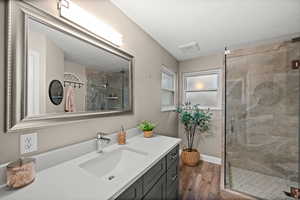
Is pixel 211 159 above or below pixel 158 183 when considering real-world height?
below

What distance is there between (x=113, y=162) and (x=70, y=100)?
62 centimetres

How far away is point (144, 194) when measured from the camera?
81cm

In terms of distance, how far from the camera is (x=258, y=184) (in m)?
1.82

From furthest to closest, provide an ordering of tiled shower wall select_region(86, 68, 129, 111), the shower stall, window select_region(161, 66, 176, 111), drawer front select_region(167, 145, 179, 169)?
window select_region(161, 66, 176, 111)
the shower stall
drawer front select_region(167, 145, 179, 169)
tiled shower wall select_region(86, 68, 129, 111)

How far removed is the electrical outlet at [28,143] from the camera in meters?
0.68

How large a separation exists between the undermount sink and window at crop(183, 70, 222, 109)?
6.97ft

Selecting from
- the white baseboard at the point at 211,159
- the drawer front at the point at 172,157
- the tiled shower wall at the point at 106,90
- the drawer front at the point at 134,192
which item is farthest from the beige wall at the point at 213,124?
the drawer front at the point at 134,192

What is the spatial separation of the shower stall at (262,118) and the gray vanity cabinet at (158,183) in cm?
114

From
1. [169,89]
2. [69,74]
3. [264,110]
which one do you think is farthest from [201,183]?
[69,74]

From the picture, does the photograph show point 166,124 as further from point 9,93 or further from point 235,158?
point 9,93

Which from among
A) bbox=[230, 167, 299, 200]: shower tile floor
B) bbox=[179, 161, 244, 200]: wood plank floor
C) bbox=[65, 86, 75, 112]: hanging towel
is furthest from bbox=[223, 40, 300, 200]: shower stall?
bbox=[65, 86, 75, 112]: hanging towel

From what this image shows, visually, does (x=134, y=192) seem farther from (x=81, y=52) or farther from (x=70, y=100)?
(x=81, y=52)

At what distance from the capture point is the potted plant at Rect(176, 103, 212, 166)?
2.38 m

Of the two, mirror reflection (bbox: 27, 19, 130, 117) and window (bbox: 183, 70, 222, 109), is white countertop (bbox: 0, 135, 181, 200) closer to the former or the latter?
mirror reflection (bbox: 27, 19, 130, 117)
